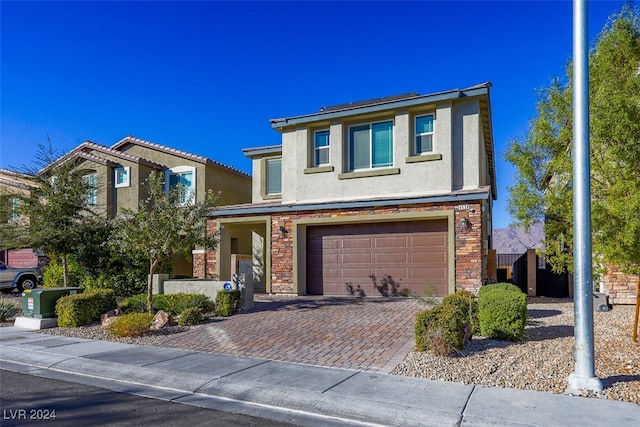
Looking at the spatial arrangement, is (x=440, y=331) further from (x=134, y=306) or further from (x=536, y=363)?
(x=134, y=306)

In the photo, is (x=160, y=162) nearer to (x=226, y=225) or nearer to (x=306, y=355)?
(x=226, y=225)

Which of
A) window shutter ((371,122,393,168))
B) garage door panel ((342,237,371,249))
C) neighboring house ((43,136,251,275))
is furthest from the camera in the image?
neighboring house ((43,136,251,275))

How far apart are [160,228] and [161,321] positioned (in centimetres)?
241

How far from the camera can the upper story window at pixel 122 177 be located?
22375mm

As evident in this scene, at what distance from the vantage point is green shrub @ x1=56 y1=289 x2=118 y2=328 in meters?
11.7

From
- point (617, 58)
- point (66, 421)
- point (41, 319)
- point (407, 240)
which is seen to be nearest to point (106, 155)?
point (41, 319)

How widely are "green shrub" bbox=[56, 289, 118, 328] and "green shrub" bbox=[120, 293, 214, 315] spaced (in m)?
0.67

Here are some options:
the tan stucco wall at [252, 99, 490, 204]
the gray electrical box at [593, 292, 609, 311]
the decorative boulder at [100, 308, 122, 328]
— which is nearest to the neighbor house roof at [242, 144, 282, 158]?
the tan stucco wall at [252, 99, 490, 204]

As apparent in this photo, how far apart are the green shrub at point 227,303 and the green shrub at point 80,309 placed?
10.0ft

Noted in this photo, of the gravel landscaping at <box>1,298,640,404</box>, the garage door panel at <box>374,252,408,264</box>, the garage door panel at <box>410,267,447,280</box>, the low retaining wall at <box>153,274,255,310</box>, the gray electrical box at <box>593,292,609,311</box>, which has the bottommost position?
the gravel landscaping at <box>1,298,640,404</box>

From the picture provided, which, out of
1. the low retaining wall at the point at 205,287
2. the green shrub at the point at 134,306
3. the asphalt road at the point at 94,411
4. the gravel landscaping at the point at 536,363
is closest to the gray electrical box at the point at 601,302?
the gravel landscaping at the point at 536,363

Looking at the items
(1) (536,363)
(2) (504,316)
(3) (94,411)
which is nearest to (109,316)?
(3) (94,411)

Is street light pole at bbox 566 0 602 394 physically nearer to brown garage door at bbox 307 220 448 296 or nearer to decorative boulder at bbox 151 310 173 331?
brown garage door at bbox 307 220 448 296

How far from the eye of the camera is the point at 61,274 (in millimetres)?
18578
